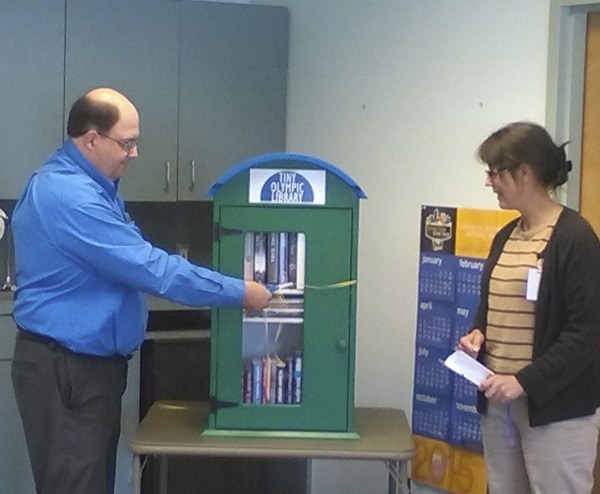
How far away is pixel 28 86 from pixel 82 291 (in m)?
1.35

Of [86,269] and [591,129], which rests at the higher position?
[591,129]

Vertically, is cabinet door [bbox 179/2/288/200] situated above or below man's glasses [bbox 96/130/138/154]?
above

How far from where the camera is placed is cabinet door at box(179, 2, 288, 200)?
13.5 feet

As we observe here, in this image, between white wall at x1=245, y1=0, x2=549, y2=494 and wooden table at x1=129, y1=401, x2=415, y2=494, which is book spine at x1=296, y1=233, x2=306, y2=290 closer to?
wooden table at x1=129, y1=401, x2=415, y2=494

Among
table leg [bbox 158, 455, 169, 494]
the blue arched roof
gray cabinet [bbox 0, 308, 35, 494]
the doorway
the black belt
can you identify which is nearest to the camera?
the black belt

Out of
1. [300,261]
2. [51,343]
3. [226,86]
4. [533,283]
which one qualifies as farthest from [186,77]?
[533,283]

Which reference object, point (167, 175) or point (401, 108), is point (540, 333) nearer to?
point (401, 108)

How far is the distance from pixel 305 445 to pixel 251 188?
72 centimetres

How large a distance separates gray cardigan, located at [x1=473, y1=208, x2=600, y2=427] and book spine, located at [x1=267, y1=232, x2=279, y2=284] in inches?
31.3

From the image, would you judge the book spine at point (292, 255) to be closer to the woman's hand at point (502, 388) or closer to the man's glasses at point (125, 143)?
the man's glasses at point (125, 143)

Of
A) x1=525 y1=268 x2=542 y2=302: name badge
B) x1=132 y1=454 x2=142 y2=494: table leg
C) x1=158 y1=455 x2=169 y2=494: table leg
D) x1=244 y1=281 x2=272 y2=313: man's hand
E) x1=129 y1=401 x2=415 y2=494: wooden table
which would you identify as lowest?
x1=158 y1=455 x2=169 y2=494: table leg

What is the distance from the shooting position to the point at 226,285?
2.82 metres

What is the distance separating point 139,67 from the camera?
4016 millimetres

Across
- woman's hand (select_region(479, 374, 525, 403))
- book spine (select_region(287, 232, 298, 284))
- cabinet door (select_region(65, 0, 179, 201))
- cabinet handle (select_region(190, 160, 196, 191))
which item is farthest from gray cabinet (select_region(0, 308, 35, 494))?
woman's hand (select_region(479, 374, 525, 403))
